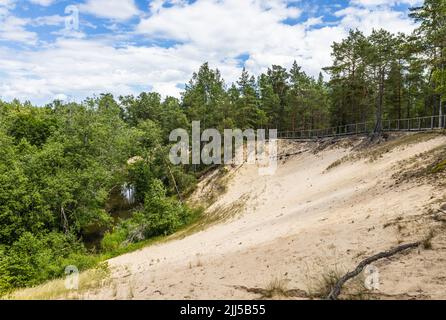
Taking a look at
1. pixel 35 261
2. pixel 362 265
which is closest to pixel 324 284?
pixel 362 265

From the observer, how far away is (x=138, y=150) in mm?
46938

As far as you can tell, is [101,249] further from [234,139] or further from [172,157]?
[234,139]

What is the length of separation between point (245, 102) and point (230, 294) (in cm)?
5027

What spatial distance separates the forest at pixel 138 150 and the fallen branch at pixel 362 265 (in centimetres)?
1323

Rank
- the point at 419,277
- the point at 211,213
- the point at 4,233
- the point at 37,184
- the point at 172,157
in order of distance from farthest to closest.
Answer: the point at 172,157 → the point at 211,213 → the point at 37,184 → the point at 4,233 → the point at 419,277

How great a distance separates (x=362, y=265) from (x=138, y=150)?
42.0 meters

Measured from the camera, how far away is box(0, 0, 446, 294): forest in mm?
26312

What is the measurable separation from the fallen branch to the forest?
13232 millimetres

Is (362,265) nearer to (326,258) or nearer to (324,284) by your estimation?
(324,284)

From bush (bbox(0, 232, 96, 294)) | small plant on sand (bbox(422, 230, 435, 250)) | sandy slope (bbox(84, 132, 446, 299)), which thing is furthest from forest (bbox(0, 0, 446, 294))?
small plant on sand (bbox(422, 230, 435, 250))

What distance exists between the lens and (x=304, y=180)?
33781mm

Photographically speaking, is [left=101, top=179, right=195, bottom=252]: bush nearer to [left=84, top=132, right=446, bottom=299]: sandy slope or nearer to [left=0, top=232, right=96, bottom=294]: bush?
[left=0, top=232, right=96, bottom=294]: bush

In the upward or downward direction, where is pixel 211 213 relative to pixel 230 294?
downward
